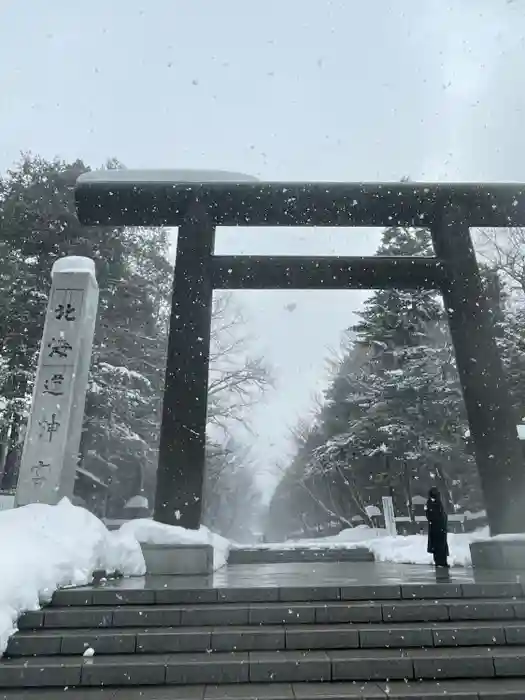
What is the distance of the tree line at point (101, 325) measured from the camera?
16.5 metres

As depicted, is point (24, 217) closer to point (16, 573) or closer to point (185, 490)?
point (185, 490)

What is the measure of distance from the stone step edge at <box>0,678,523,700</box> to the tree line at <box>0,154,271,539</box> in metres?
13.5

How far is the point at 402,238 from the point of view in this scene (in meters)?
21.9

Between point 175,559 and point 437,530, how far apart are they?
4.43 metres

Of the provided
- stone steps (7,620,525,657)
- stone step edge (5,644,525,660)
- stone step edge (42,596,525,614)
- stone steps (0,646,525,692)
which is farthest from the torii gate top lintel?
stone steps (0,646,525,692)

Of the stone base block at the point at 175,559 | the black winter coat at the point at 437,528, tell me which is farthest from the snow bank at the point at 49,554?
the black winter coat at the point at 437,528

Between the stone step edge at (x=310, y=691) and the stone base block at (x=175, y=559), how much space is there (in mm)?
3432

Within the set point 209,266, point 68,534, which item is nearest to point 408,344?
point 209,266

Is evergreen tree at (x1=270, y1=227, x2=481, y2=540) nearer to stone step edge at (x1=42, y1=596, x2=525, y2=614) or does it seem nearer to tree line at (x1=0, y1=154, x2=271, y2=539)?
tree line at (x1=0, y1=154, x2=271, y2=539)

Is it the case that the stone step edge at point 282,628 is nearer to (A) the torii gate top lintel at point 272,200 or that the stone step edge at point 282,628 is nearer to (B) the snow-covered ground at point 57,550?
(B) the snow-covered ground at point 57,550

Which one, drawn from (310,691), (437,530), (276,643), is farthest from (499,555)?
(310,691)

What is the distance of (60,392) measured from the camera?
26.9ft

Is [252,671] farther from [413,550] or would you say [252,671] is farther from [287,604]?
[413,550]

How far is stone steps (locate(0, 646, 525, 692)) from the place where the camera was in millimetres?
3943
